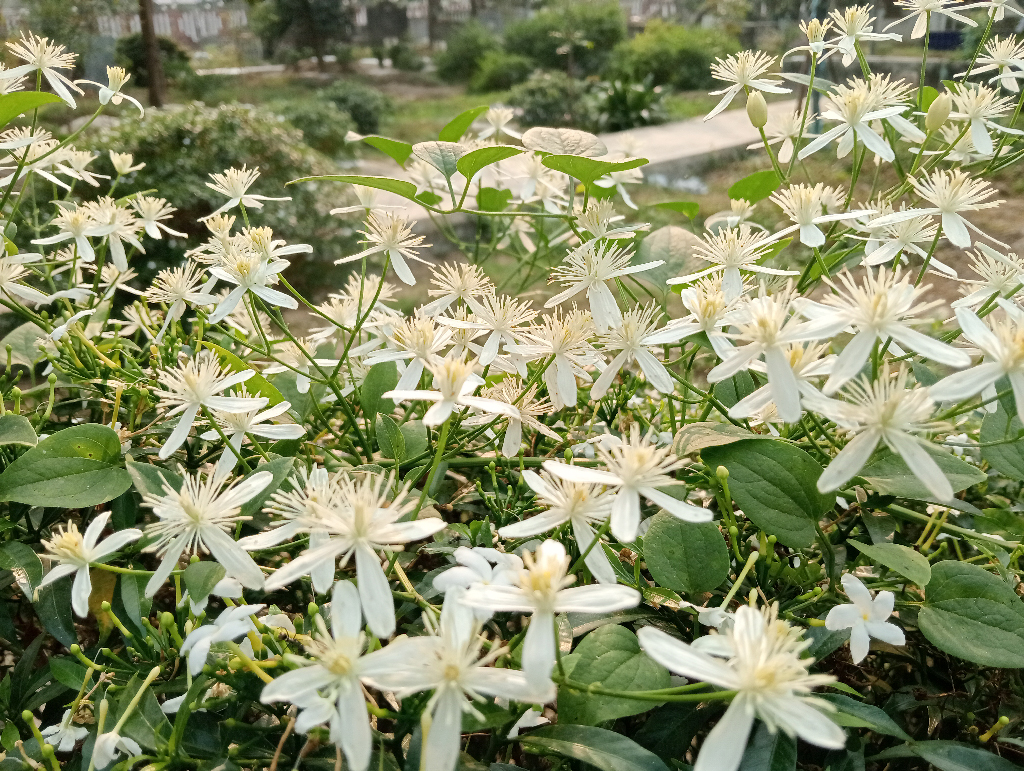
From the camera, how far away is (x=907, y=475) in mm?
442

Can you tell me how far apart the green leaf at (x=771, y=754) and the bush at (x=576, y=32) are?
808 centimetres

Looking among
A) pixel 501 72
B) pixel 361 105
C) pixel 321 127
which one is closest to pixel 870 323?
pixel 321 127

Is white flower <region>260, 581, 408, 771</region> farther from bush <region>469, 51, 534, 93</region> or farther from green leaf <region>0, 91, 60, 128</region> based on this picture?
bush <region>469, 51, 534, 93</region>

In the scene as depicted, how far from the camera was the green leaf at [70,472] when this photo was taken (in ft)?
1.59

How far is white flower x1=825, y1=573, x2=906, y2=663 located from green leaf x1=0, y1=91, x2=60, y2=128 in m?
0.60

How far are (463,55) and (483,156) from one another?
8.66 meters

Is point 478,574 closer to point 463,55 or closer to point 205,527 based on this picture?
point 205,527

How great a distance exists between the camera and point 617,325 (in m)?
0.51

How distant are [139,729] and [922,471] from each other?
0.40m

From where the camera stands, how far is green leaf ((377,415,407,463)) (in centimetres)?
51

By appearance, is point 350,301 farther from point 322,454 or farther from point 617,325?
point 617,325

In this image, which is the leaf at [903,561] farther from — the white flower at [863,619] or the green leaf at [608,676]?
the green leaf at [608,676]

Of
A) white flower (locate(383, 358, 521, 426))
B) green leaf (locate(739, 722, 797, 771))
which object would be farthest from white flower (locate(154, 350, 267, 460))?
green leaf (locate(739, 722, 797, 771))

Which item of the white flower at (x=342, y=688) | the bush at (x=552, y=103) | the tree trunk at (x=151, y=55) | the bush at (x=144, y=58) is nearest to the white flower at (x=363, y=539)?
the white flower at (x=342, y=688)
